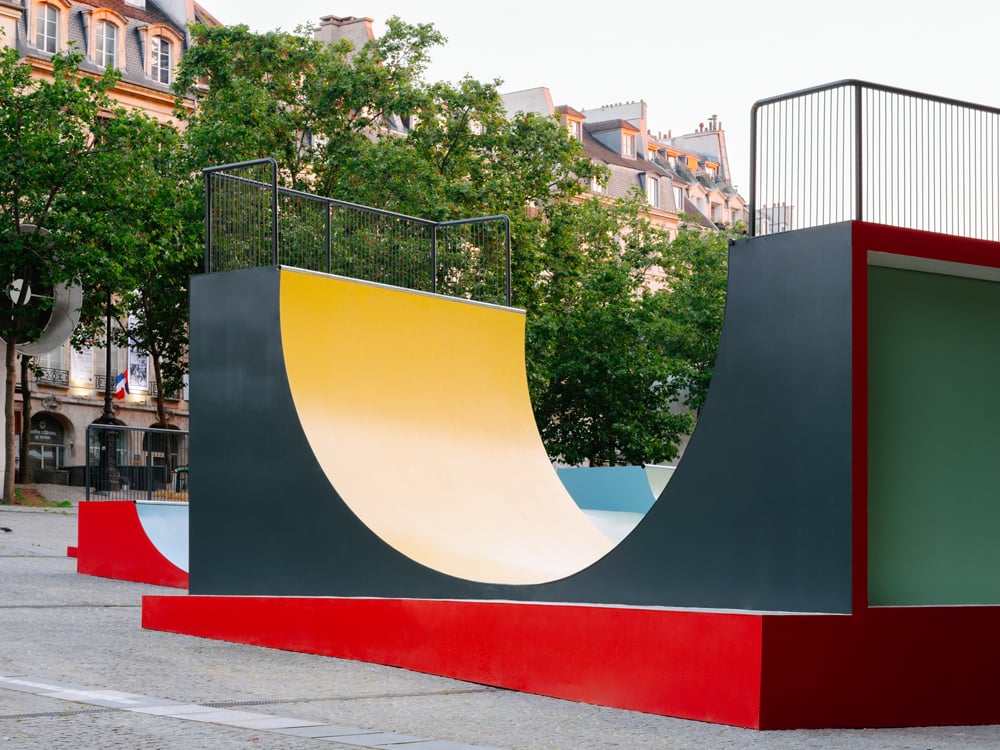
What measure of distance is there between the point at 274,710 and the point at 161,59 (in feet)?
176

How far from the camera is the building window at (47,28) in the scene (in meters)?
53.7

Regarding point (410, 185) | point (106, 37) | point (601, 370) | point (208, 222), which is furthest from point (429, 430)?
point (106, 37)

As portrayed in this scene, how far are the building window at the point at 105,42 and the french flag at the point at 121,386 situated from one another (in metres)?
12.3

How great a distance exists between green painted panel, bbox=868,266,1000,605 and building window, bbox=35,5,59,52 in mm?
49374

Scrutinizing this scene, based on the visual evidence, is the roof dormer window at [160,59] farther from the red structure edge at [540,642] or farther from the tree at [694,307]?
the red structure edge at [540,642]

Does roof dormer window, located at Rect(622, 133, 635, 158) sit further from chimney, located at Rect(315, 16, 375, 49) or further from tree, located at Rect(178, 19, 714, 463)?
tree, located at Rect(178, 19, 714, 463)

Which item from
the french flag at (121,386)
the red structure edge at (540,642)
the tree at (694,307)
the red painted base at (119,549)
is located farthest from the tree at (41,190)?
the red structure edge at (540,642)

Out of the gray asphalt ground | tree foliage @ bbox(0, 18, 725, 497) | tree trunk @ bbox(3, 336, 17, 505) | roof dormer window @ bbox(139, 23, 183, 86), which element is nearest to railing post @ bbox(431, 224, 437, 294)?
the gray asphalt ground

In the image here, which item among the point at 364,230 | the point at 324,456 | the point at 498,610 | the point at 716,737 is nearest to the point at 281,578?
the point at 324,456

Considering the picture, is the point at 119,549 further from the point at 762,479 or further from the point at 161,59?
the point at 161,59

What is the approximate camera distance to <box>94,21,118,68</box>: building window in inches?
2219

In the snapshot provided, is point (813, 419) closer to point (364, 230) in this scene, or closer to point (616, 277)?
point (364, 230)

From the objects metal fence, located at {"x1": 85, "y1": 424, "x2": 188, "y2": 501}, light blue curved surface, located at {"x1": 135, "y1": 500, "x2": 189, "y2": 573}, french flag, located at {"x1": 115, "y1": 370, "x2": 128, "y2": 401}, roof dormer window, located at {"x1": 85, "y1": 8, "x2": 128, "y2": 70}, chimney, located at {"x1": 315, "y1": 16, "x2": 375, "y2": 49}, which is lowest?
light blue curved surface, located at {"x1": 135, "y1": 500, "x2": 189, "y2": 573}

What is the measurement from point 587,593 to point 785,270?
116 inches
